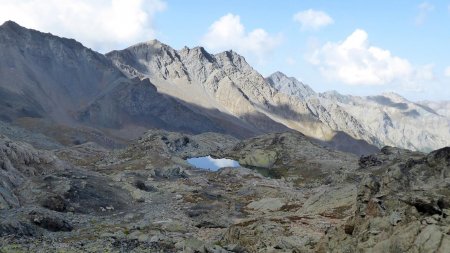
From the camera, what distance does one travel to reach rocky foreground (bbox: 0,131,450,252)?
84.0ft

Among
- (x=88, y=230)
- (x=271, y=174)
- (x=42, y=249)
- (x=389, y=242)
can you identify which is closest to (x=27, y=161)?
(x=88, y=230)

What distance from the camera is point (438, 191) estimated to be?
82.9 ft

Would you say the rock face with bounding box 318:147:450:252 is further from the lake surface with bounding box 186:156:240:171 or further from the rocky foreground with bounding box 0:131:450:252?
the lake surface with bounding box 186:156:240:171

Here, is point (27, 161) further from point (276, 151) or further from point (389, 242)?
point (276, 151)

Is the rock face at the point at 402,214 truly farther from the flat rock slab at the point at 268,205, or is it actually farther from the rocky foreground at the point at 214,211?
the flat rock slab at the point at 268,205

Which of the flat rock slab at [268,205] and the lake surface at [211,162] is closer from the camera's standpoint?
→ the flat rock slab at [268,205]

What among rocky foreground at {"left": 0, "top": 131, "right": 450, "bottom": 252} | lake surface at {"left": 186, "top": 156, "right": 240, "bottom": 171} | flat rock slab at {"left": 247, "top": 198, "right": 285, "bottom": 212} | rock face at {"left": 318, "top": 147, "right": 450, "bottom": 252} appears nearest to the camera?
rock face at {"left": 318, "top": 147, "right": 450, "bottom": 252}

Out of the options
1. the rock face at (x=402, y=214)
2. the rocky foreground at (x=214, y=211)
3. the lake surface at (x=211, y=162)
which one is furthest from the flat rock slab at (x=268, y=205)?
the lake surface at (x=211, y=162)

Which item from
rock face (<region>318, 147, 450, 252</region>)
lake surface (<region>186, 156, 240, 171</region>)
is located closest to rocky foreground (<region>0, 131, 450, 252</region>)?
rock face (<region>318, 147, 450, 252</region>)

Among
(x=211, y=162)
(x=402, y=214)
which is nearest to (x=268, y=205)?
(x=402, y=214)

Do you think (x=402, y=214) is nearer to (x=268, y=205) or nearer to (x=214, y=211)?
(x=214, y=211)

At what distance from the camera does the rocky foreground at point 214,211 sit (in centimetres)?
2559

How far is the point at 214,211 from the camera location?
59.8m

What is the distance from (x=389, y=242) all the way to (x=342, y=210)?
92.9 ft
